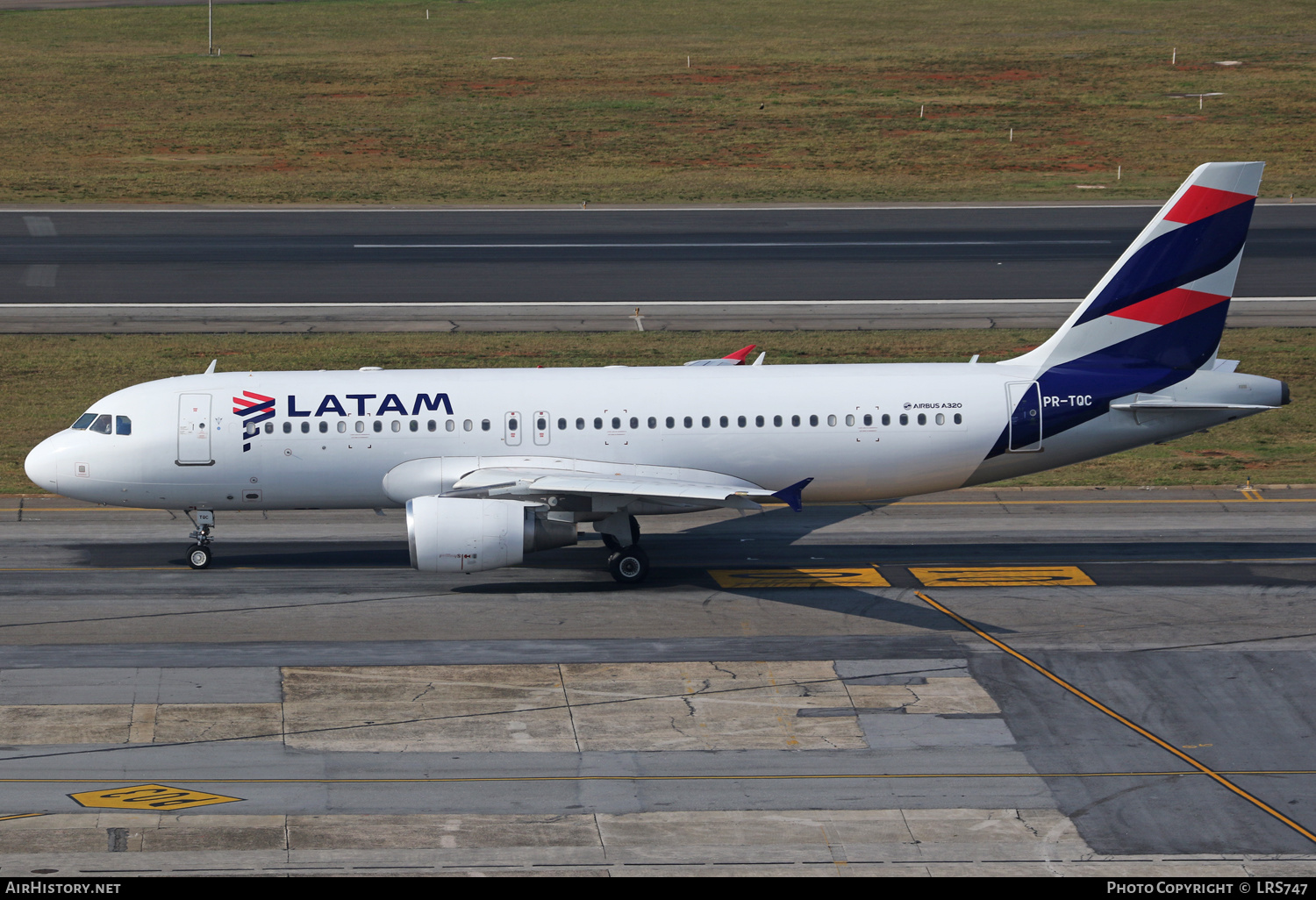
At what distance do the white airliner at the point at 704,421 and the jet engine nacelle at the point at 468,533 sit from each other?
1.90 metres

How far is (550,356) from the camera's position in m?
45.8

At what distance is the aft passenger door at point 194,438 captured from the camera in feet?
98.5

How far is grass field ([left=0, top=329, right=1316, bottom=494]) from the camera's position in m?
39.2

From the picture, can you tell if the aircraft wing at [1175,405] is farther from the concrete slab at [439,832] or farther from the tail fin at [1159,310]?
the concrete slab at [439,832]

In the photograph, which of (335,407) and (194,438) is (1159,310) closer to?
(335,407)

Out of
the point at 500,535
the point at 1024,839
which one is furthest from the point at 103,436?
the point at 1024,839

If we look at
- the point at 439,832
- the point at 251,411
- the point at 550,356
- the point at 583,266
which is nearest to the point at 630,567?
the point at 251,411

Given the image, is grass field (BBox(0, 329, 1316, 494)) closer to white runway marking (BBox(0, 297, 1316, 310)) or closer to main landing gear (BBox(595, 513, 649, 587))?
white runway marking (BBox(0, 297, 1316, 310))

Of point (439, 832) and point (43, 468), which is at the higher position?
point (43, 468)

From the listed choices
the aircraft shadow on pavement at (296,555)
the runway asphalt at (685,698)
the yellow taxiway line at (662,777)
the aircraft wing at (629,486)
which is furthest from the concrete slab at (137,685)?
the aircraft shadow on pavement at (296,555)

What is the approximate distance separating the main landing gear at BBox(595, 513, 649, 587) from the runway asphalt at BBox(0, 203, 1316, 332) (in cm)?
2066

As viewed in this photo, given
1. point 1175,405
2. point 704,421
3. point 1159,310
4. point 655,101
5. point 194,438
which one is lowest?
point 194,438

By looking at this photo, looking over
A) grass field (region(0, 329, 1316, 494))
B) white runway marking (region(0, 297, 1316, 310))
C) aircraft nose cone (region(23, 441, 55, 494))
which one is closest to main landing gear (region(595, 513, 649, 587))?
aircraft nose cone (region(23, 441, 55, 494))

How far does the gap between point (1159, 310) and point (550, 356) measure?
21.0 metres
